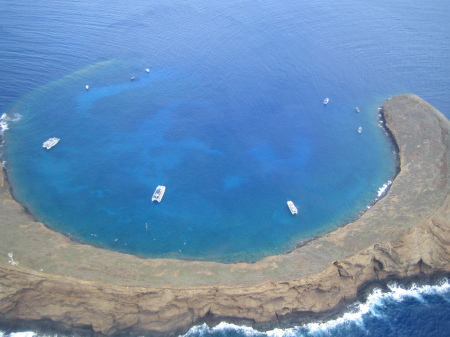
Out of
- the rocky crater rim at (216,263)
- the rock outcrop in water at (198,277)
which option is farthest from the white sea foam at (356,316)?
the rocky crater rim at (216,263)

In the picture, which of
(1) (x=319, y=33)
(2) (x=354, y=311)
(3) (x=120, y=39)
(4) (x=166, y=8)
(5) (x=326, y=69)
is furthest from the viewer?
(4) (x=166, y=8)

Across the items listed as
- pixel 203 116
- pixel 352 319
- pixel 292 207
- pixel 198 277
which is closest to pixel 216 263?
pixel 198 277

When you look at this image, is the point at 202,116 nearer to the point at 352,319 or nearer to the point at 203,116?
the point at 203,116

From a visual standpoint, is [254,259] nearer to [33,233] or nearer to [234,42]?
[33,233]

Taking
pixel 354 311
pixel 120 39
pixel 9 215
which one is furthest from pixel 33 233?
pixel 120 39

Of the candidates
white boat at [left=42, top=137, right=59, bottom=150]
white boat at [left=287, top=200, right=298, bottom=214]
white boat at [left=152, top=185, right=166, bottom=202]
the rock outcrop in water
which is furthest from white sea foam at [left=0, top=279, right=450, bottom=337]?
white boat at [left=42, top=137, right=59, bottom=150]

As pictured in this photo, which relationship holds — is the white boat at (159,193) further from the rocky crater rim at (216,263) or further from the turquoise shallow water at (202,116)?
the rocky crater rim at (216,263)
